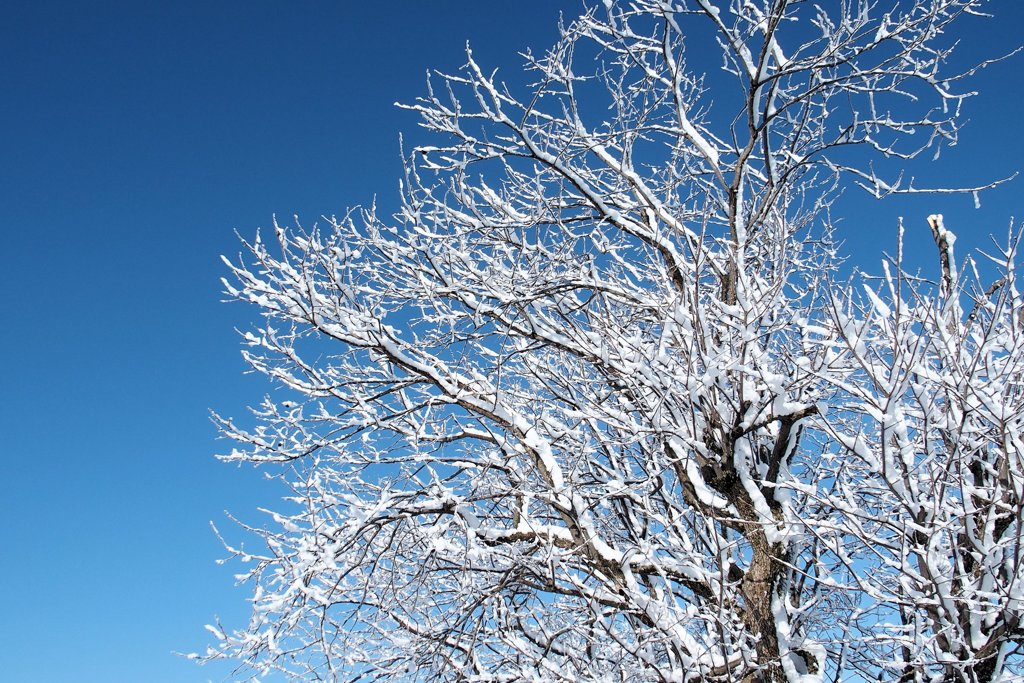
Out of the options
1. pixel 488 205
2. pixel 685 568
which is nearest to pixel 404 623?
pixel 685 568

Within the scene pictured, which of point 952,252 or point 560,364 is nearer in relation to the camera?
point 952,252

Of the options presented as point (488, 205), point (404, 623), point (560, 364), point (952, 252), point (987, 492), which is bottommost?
point (987, 492)

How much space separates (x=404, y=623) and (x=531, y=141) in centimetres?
416

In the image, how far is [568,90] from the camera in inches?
264

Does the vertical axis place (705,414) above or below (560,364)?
below

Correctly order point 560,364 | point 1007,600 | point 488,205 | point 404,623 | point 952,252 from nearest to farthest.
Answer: point 1007,600
point 952,252
point 404,623
point 488,205
point 560,364

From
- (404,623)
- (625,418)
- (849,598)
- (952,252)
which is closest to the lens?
(952,252)

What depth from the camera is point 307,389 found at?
6441 mm

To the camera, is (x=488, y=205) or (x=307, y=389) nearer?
(x=307, y=389)

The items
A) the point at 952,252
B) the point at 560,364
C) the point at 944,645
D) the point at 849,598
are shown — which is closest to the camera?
the point at 944,645

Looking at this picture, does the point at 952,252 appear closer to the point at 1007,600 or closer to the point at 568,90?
the point at 1007,600

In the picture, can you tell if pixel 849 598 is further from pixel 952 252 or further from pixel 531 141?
pixel 531 141

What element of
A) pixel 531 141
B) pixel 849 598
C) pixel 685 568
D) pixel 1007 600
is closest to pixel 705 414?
pixel 685 568

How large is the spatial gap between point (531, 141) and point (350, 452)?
2.99m
